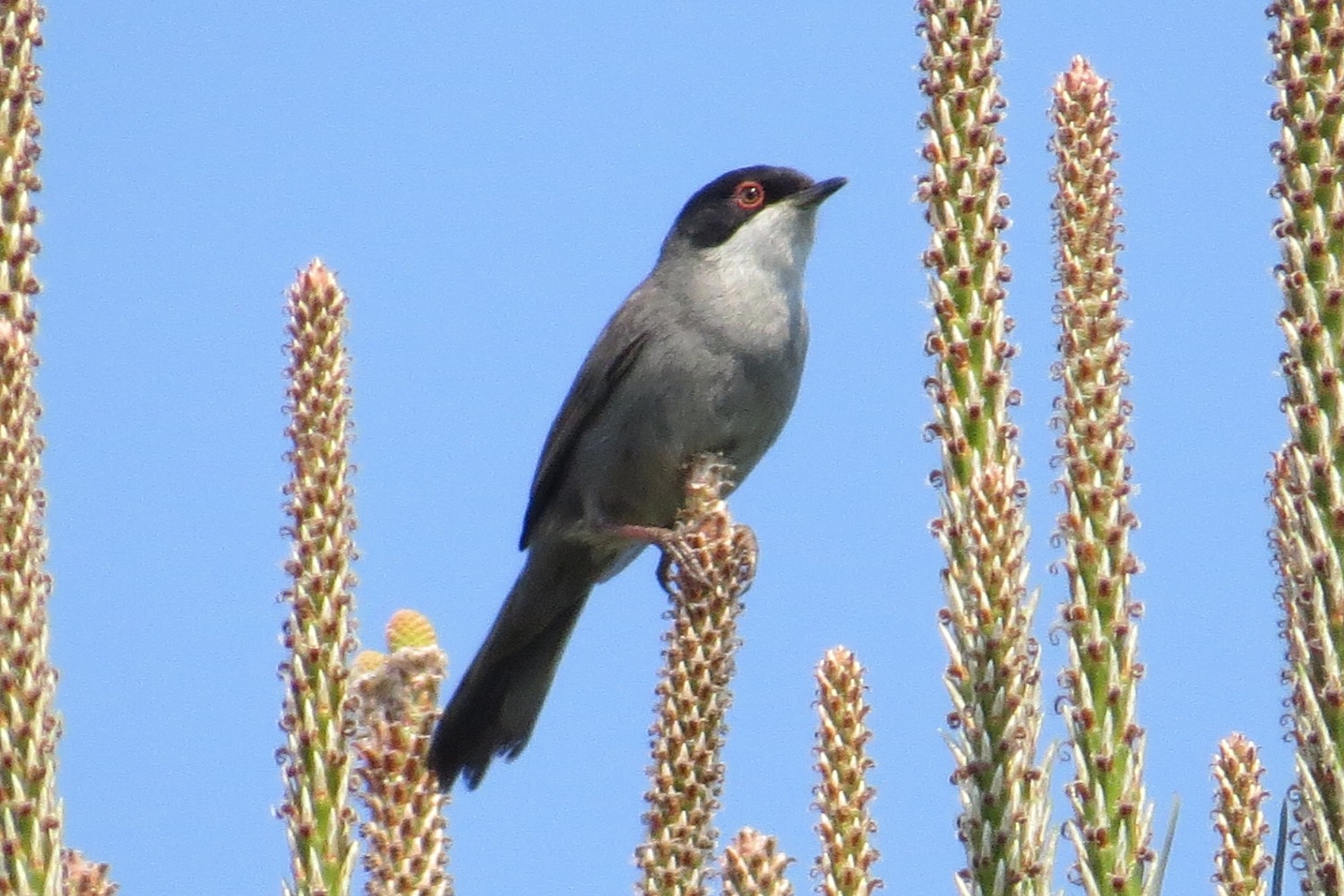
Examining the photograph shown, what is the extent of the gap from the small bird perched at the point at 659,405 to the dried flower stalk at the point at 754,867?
15.6ft

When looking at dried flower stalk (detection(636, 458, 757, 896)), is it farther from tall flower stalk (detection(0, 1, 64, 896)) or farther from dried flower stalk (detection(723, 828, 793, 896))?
tall flower stalk (detection(0, 1, 64, 896))

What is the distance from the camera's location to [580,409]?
8.62 metres

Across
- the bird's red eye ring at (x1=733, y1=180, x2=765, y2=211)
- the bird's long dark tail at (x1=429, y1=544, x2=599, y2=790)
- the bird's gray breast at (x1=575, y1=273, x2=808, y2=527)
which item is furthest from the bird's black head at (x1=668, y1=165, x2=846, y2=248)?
the bird's long dark tail at (x1=429, y1=544, x2=599, y2=790)

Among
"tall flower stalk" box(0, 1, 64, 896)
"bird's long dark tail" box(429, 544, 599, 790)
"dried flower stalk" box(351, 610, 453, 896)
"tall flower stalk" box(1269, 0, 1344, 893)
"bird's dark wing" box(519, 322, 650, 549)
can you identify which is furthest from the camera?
"bird's dark wing" box(519, 322, 650, 549)

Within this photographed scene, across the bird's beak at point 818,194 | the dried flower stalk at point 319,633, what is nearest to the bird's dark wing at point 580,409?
the bird's beak at point 818,194

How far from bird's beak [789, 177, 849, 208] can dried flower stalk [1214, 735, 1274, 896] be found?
6.19 metres

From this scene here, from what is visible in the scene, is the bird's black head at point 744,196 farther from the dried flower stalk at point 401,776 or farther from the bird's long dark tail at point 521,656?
the dried flower stalk at point 401,776

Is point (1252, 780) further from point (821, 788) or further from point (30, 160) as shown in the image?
point (30, 160)

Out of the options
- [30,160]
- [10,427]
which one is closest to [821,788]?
[10,427]

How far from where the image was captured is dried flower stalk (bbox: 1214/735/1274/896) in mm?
2533

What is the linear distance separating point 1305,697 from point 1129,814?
1.00ft

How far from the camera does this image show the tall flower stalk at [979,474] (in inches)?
99.5

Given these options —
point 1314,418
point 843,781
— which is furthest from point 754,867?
point 1314,418

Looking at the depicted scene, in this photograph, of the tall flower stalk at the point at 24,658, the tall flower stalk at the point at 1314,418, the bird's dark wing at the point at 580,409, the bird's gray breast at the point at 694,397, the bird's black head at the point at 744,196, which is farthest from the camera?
the bird's black head at the point at 744,196
